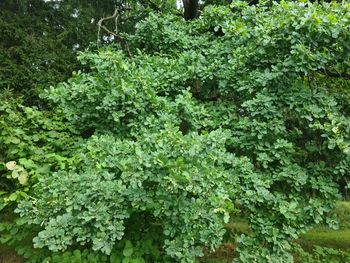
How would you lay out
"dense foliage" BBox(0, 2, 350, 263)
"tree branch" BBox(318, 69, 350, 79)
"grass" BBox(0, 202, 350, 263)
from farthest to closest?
"grass" BBox(0, 202, 350, 263) < "tree branch" BBox(318, 69, 350, 79) < "dense foliage" BBox(0, 2, 350, 263)

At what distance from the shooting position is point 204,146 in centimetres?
296

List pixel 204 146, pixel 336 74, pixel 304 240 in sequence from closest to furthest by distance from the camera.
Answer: pixel 204 146 → pixel 336 74 → pixel 304 240

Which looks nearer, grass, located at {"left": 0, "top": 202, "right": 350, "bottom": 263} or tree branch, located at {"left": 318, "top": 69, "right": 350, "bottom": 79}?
tree branch, located at {"left": 318, "top": 69, "right": 350, "bottom": 79}

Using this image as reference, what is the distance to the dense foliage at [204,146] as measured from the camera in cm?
284

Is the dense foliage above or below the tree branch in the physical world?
below

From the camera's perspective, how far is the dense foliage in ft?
9.32

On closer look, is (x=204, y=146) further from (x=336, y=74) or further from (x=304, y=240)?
(x=304, y=240)

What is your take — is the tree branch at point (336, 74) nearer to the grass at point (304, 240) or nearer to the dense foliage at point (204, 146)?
the dense foliage at point (204, 146)

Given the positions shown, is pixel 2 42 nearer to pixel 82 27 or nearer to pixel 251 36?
pixel 82 27

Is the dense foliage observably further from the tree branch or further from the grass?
the grass

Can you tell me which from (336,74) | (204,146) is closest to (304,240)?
(336,74)

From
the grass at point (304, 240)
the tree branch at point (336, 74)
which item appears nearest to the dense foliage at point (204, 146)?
the tree branch at point (336, 74)

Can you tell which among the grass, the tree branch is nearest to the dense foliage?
the tree branch

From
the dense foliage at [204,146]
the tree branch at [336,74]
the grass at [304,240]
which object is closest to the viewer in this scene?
the dense foliage at [204,146]
